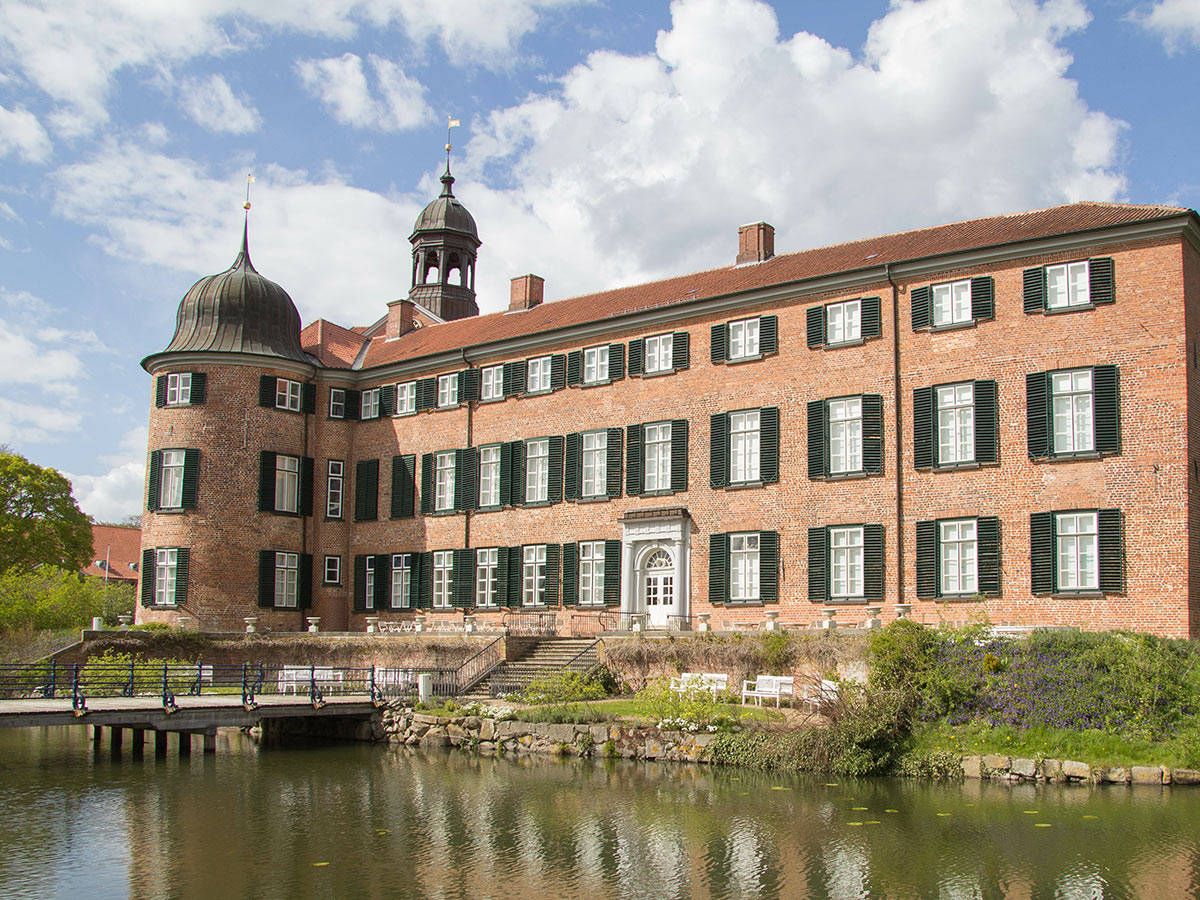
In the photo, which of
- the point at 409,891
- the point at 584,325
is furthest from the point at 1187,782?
the point at 584,325

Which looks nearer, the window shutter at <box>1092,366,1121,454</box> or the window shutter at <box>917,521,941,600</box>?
the window shutter at <box>1092,366,1121,454</box>

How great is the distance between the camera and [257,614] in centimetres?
3391

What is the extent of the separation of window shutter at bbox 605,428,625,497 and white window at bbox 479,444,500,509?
3.91 meters

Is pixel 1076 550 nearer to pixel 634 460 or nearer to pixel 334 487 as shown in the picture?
pixel 634 460

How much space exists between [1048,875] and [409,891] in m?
6.33

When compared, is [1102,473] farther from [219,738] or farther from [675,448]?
[219,738]

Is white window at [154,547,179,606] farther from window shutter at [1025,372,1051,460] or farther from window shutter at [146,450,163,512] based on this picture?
window shutter at [1025,372,1051,460]

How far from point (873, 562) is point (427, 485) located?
14.1 m

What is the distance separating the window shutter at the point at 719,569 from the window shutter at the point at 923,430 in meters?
5.00

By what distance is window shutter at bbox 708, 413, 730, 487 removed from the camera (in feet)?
92.7

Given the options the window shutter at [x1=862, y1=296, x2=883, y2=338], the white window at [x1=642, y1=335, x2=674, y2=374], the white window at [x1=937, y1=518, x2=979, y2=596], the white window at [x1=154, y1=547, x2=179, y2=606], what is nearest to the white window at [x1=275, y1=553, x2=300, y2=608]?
the white window at [x1=154, y1=547, x2=179, y2=606]

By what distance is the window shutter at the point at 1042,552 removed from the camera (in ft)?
75.8

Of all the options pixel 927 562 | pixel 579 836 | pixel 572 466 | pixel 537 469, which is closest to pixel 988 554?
pixel 927 562

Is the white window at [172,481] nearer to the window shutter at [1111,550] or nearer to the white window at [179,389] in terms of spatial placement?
the white window at [179,389]
